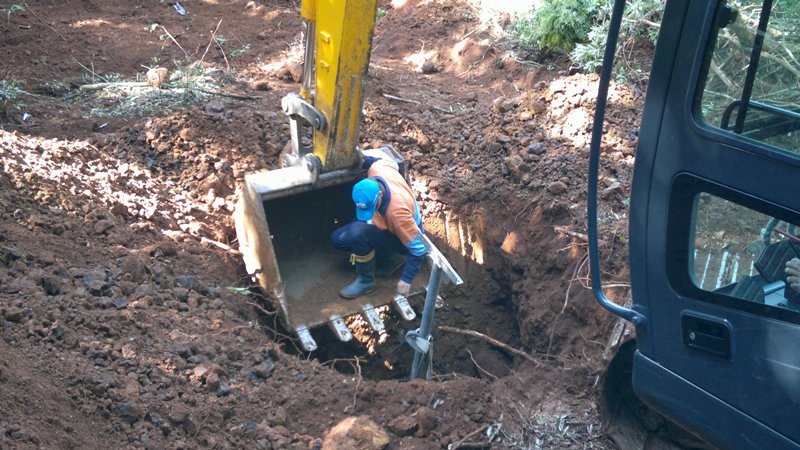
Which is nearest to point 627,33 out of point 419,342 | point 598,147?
point 419,342

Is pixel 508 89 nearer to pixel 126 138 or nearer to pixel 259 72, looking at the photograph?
pixel 259 72

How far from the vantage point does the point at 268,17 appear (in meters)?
9.31

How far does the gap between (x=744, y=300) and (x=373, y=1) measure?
2421 mm

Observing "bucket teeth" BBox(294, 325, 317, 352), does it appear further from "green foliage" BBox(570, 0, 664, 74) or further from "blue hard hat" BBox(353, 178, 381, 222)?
"green foliage" BBox(570, 0, 664, 74)

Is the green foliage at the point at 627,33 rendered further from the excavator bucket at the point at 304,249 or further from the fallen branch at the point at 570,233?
the excavator bucket at the point at 304,249

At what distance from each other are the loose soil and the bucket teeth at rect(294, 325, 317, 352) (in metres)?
0.10

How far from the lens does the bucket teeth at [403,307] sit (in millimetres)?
5070

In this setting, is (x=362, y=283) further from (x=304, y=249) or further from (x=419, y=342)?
(x=419, y=342)

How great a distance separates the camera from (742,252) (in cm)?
266

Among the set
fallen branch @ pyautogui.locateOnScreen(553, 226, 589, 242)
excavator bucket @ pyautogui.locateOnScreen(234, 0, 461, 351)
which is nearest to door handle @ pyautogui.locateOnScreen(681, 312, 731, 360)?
excavator bucket @ pyautogui.locateOnScreen(234, 0, 461, 351)

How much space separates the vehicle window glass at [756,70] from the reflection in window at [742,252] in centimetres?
27

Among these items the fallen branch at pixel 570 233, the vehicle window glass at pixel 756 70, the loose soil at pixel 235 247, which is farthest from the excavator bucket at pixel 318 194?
the vehicle window glass at pixel 756 70

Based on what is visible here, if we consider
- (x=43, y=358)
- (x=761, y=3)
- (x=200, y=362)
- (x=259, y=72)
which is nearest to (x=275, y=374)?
(x=200, y=362)

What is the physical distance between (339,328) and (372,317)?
24 cm
